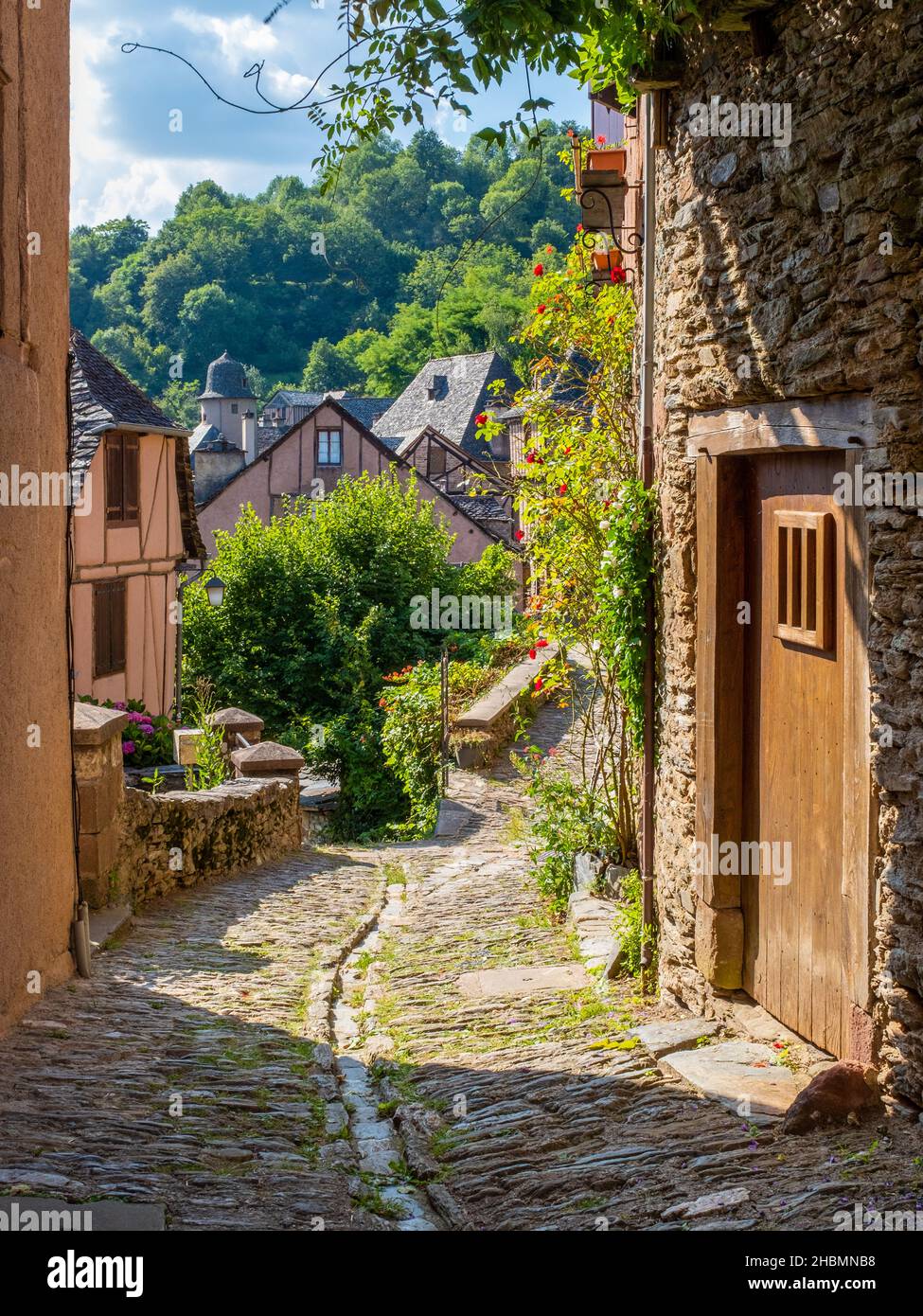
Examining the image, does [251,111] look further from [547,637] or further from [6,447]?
[547,637]

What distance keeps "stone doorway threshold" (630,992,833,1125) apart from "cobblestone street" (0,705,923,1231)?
9 centimetres

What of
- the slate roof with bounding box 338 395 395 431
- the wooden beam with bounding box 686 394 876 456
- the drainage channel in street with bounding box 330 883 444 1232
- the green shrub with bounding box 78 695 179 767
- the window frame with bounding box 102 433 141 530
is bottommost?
the drainage channel in street with bounding box 330 883 444 1232

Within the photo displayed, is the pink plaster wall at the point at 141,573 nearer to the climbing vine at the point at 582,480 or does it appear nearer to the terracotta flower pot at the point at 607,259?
the climbing vine at the point at 582,480

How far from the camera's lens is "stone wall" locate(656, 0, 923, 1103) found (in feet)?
13.0

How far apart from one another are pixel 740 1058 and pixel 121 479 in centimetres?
1490

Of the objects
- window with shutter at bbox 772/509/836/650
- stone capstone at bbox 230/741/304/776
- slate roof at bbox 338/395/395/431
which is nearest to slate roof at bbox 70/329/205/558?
stone capstone at bbox 230/741/304/776

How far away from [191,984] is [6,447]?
307cm

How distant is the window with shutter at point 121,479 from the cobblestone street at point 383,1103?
33.4 ft

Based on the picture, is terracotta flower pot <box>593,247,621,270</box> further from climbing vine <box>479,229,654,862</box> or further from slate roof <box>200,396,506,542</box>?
slate roof <box>200,396,506,542</box>

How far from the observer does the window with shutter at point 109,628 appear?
17.5 meters

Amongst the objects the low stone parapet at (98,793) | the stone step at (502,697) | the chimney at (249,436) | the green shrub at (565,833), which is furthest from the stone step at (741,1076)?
the chimney at (249,436)

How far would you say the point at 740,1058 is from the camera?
4.99 metres

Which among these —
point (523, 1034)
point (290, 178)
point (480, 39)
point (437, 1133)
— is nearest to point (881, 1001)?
point (437, 1133)

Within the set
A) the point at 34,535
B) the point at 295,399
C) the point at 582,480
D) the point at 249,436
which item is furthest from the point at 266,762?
the point at 295,399
